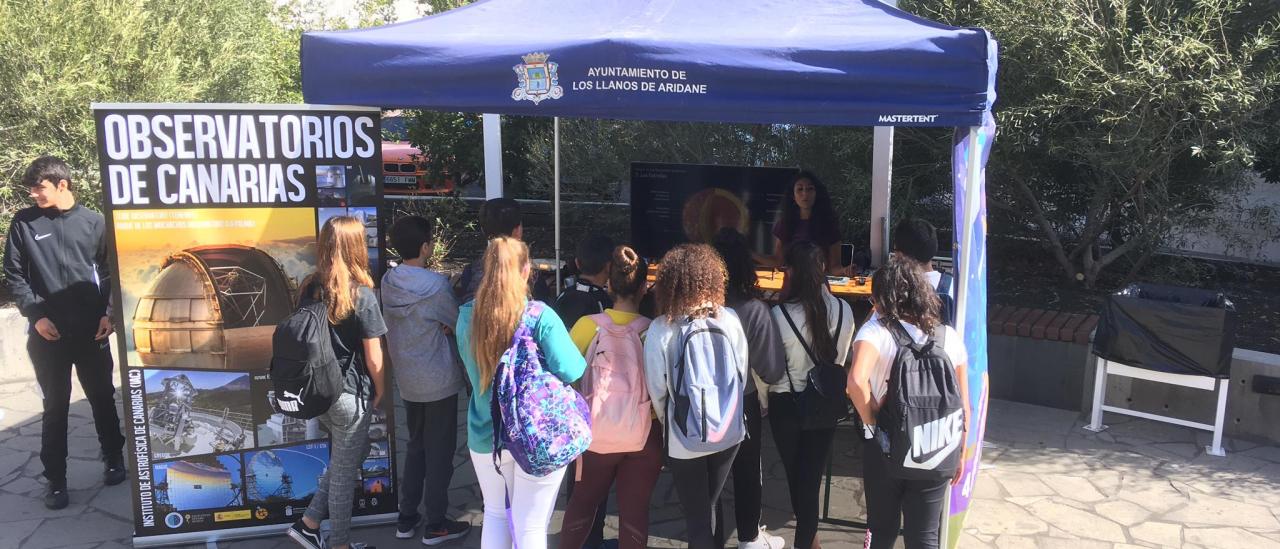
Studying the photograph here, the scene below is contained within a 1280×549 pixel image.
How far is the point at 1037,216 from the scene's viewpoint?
24.6ft

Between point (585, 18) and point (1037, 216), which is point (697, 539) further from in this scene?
point (1037, 216)

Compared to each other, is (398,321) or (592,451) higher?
(398,321)

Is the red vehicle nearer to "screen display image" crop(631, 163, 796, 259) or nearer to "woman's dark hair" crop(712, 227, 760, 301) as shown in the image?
"screen display image" crop(631, 163, 796, 259)

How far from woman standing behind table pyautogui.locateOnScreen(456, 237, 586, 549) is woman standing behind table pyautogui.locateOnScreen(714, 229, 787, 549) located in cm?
75

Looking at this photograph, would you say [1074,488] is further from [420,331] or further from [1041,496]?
[420,331]

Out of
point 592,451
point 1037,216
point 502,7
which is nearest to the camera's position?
point 592,451

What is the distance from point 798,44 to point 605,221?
714cm

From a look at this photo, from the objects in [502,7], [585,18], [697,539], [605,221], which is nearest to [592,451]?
[697,539]

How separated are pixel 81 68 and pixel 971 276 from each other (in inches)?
281

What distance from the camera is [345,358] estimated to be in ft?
12.2

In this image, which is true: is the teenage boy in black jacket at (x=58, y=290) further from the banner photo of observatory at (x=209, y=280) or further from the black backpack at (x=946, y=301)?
the black backpack at (x=946, y=301)

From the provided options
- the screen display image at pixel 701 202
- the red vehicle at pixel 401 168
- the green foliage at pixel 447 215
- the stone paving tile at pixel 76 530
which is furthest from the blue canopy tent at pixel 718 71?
the red vehicle at pixel 401 168

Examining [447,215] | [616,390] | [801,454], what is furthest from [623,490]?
[447,215]

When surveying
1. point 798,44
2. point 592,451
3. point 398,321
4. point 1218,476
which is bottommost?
point 1218,476
